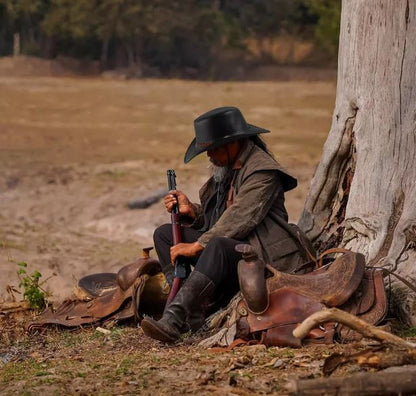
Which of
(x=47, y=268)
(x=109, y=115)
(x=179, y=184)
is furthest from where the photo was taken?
(x=109, y=115)

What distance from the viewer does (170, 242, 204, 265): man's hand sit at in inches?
229

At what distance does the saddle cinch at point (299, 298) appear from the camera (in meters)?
5.27

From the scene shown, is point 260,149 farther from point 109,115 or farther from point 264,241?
point 109,115

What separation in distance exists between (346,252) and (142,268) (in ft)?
4.33

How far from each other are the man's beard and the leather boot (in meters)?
0.69

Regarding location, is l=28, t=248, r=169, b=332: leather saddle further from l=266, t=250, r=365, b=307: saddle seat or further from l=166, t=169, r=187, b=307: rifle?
l=266, t=250, r=365, b=307: saddle seat

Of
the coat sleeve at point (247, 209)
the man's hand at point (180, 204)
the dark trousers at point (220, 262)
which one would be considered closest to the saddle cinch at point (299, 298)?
the dark trousers at point (220, 262)

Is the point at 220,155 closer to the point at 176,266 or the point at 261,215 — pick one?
the point at 261,215

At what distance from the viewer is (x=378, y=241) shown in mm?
5957

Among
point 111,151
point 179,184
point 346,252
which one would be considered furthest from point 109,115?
point 346,252

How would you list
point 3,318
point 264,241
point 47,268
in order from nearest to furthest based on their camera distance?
point 264,241
point 3,318
point 47,268

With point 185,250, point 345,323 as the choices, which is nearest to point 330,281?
point 345,323

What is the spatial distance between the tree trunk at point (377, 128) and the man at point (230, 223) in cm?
41

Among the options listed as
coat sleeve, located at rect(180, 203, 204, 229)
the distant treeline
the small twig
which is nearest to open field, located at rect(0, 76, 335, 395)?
the small twig
